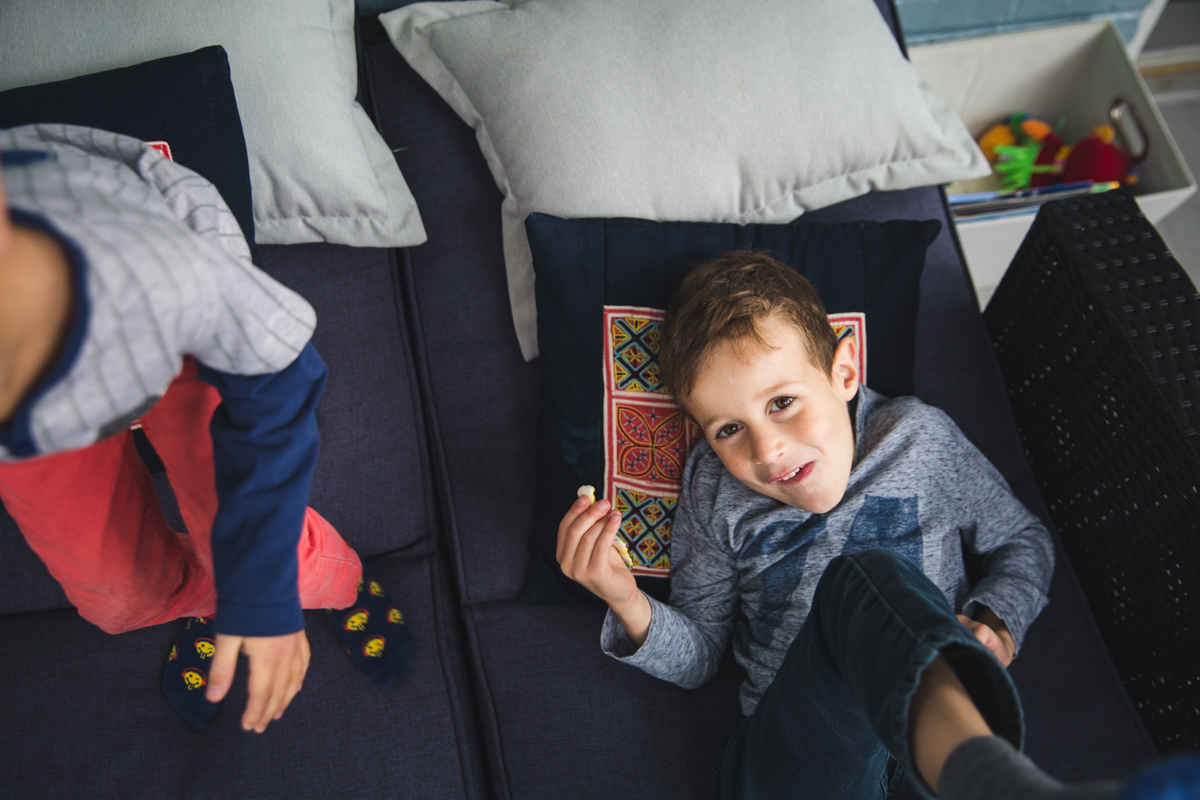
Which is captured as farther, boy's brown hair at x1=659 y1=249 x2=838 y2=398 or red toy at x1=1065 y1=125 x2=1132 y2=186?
red toy at x1=1065 y1=125 x2=1132 y2=186

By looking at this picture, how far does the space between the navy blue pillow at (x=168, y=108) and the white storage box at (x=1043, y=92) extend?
4.68 ft

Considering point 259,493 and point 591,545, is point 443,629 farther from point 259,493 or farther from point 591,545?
point 259,493

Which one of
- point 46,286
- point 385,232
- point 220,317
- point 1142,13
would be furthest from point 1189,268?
point 46,286

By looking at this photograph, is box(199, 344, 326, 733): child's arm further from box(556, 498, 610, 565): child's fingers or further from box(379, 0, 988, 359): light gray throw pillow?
box(379, 0, 988, 359): light gray throw pillow

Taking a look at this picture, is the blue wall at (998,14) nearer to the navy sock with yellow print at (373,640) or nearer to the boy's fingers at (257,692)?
the navy sock with yellow print at (373,640)

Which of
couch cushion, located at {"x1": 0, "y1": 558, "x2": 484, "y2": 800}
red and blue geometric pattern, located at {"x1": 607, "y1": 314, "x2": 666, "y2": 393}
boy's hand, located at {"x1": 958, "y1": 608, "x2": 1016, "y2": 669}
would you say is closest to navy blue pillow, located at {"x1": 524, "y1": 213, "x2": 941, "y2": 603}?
red and blue geometric pattern, located at {"x1": 607, "y1": 314, "x2": 666, "y2": 393}

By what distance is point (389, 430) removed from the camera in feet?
4.11

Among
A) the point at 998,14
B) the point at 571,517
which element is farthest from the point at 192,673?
the point at 998,14

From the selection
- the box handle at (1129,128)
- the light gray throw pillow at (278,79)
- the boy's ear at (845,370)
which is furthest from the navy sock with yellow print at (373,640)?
the box handle at (1129,128)

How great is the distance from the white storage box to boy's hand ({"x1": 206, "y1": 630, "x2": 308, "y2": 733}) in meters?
1.53

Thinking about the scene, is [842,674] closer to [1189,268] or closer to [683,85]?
[683,85]

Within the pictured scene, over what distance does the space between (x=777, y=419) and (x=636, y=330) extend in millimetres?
266

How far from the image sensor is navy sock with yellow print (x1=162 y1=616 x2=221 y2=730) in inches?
42.9

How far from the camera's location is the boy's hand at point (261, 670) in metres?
0.71
